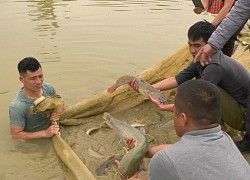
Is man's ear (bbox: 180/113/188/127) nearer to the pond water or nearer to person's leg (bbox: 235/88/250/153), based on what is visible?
person's leg (bbox: 235/88/250/153)

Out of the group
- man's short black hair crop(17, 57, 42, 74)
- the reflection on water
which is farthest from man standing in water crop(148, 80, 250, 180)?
the reflection on water

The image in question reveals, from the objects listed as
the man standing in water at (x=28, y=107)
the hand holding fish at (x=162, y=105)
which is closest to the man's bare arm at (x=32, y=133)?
the man standing in water at (x=28, y=107)

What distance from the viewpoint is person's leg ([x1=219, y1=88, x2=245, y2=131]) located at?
3.89m

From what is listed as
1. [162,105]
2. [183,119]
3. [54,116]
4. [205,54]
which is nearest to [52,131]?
[54,116]

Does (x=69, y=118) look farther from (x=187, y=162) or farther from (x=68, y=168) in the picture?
(x=187, y=162)

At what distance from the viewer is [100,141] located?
4.41 meters

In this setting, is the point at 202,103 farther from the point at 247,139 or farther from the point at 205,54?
the point at 247,139

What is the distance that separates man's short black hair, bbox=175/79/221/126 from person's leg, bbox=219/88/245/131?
1.77 metres

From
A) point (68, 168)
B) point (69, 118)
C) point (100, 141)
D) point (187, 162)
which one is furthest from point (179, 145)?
point (69, 118)

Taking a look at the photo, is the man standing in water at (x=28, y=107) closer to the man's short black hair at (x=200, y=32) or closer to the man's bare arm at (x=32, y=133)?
the man's bare arm at (x=32, y=133)

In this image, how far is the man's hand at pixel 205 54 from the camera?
3590mm

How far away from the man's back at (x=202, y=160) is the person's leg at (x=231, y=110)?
181 centimetres

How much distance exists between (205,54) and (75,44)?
5884mm

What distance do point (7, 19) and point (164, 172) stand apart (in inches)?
385
